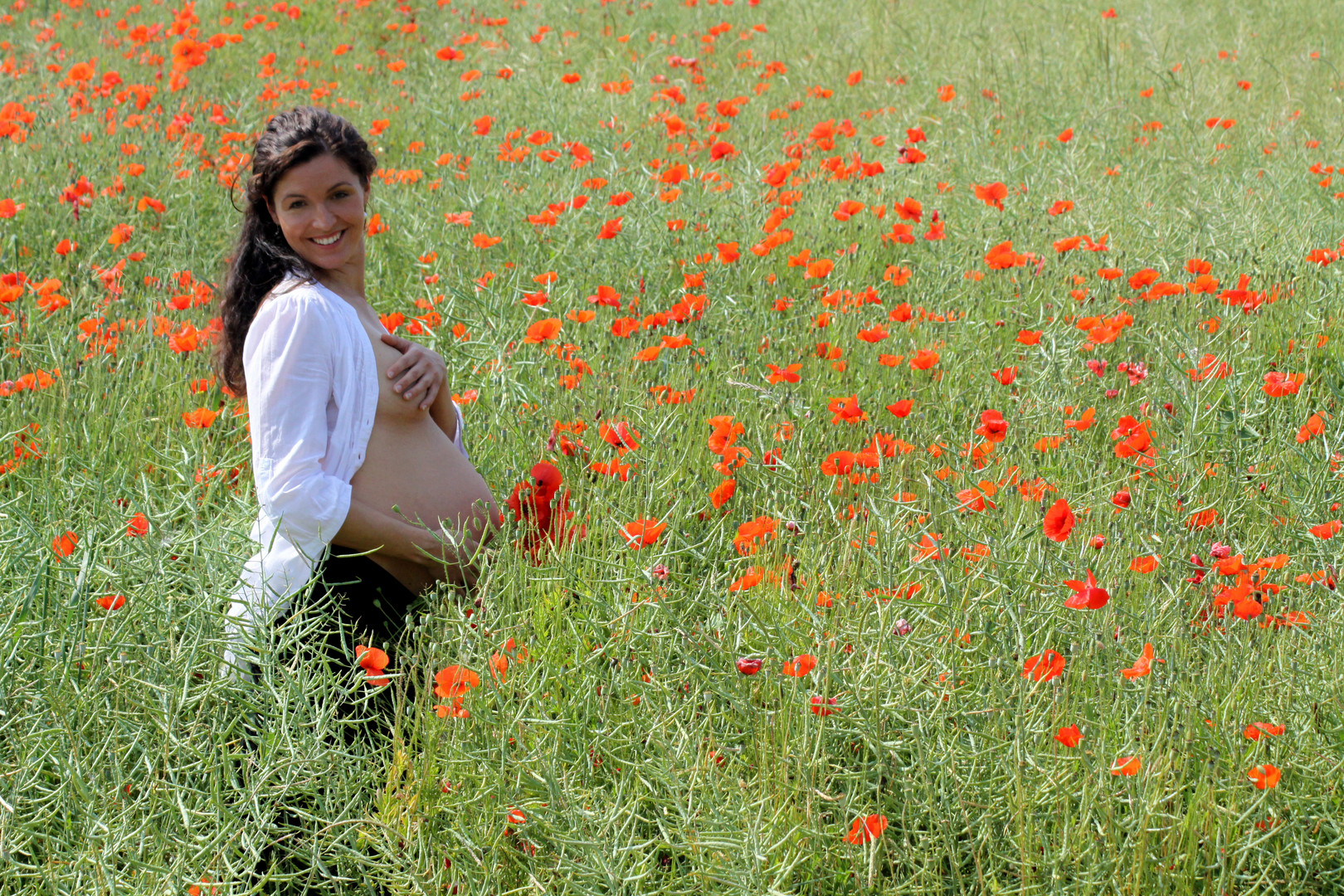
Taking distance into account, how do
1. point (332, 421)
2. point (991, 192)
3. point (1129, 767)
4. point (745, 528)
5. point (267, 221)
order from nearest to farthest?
1. point (1129, 767)
2. point (745, 528)
3. point (332, 421)
4. point (267, 221)
5. point (991, 192)

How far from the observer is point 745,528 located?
1.80 metres

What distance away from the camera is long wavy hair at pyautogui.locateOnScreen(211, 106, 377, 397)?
2.11 m

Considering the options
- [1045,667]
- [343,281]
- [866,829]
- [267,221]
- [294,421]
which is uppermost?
[267,221]

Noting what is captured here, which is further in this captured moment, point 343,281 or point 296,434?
point 343,281

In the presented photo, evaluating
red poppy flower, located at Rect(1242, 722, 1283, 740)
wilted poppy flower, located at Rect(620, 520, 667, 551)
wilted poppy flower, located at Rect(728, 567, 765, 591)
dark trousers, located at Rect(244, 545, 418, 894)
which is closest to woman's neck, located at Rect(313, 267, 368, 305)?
dark trousers, located at Rect(244, 545, 418, 894)

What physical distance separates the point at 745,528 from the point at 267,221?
1.26m

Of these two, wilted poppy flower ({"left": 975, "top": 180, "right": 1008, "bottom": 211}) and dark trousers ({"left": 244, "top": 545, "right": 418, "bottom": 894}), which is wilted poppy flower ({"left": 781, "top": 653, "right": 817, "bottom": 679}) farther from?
wilted poppy flower ({"left": 975, "top": 180, "right": 1008, "bottom": 211})

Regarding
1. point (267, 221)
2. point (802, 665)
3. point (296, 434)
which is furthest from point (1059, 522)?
point (267, 221)

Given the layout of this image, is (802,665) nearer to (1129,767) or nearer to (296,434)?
(1129,767)

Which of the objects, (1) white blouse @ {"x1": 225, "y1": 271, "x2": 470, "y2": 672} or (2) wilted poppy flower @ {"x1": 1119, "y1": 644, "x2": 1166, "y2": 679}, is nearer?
(2) wilted poppy flower @ {"x1": 1119, "y1": 644, "x2": 1166, "y2": 679}

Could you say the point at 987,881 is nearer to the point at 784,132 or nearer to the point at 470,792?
the point at 470,792

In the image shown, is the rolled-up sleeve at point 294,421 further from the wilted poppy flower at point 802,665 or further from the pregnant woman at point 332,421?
the wilted poppy flower at point 802,665

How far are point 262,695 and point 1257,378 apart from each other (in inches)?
98.8

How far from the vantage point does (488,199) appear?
3967 millimetres
